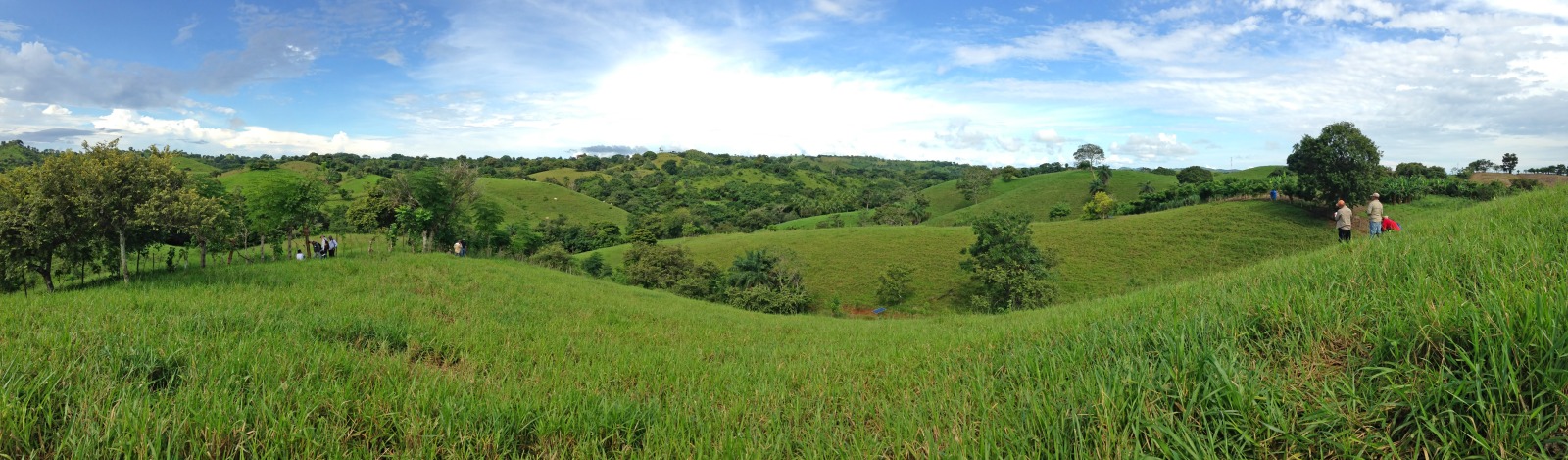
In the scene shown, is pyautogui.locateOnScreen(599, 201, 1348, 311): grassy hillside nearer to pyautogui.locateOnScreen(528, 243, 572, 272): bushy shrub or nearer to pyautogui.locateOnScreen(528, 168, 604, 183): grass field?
pyautogui.locateOnScreen(528, 243, 572, 272): bushy shrub

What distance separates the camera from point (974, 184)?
396 ft

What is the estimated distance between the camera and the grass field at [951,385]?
244 centimetres

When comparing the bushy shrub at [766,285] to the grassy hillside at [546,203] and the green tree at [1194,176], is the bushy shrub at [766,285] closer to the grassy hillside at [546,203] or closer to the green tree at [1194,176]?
the grassy hillside at [546,203]

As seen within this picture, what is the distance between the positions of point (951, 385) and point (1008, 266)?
39.2 metres

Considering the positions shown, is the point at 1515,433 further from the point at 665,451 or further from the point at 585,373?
the point at 585,373

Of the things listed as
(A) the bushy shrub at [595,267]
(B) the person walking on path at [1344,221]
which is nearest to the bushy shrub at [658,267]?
(A) the bushy shrub at [595,267]

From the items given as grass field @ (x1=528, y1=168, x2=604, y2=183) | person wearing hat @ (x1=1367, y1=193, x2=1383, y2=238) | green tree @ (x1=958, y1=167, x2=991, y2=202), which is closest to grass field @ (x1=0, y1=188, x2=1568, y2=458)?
person wearing hat @ (x1=1367, y1=193, x2=1383, y2=238)

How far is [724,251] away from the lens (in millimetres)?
61344

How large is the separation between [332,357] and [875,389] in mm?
5144

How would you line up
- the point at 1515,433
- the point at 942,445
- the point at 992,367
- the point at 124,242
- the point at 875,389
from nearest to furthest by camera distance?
1. the point at 1515,433
2. the point at 942,445
3. the point at 992,367
4. the point at 875,389
5. the point at 124,242

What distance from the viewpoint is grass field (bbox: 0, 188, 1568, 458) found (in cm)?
244

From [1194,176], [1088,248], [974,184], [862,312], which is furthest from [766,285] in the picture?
[1194,176]

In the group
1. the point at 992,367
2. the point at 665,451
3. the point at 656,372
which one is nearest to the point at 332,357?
the point at 656,372

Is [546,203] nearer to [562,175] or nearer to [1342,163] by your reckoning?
[562,175]
